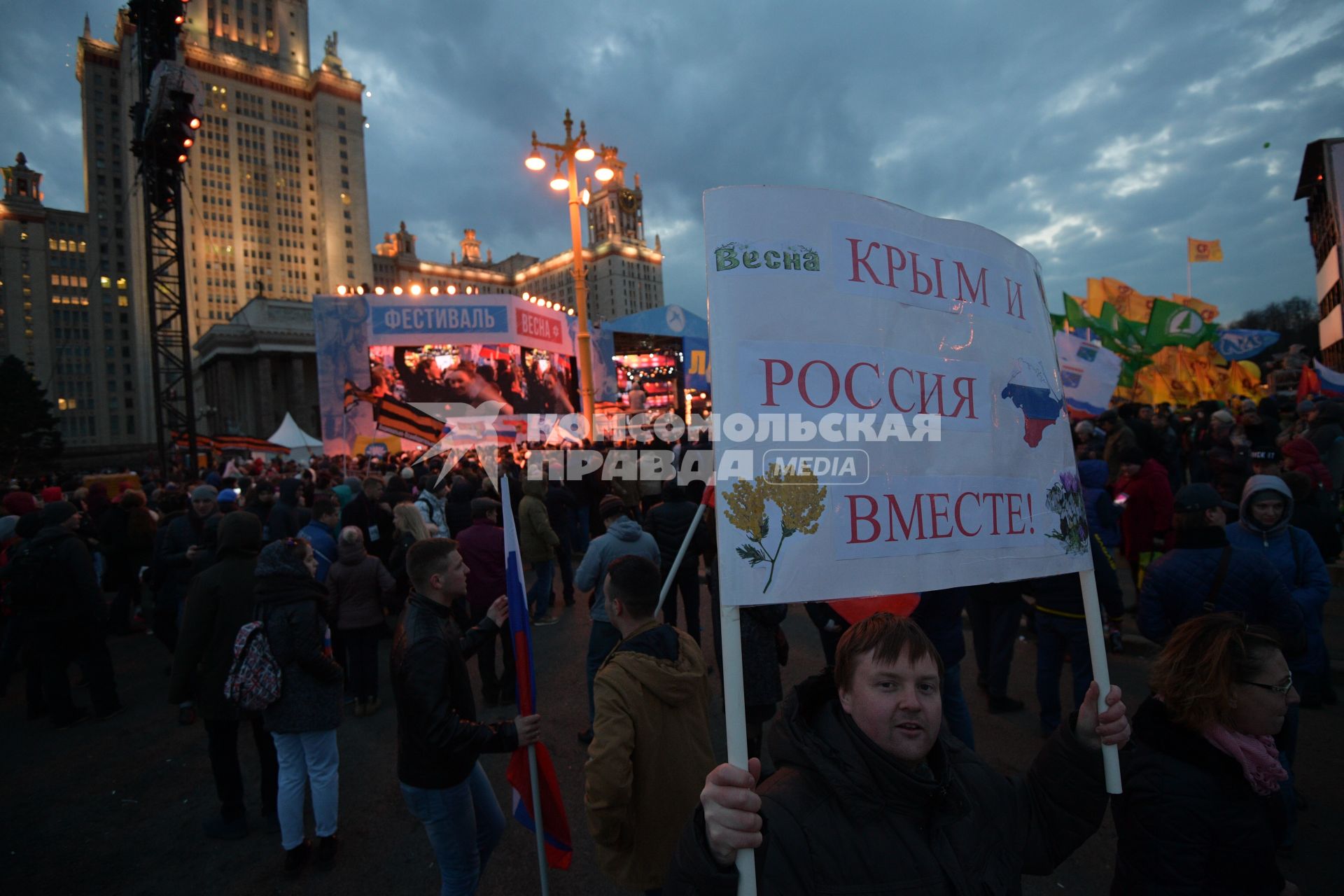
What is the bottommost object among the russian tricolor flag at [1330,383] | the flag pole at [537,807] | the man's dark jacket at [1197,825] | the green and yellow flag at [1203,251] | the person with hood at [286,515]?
the flag pole at [537,807]

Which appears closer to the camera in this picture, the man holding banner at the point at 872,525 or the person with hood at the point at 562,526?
the man holding banner at the point at 872,525

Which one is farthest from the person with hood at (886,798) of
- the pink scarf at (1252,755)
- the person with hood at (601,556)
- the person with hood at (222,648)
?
the person with hood at (222,648)

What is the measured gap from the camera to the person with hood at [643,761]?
6.88 feet

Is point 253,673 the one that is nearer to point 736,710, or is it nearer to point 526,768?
point 526,768

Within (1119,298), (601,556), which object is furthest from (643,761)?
(1119,298)

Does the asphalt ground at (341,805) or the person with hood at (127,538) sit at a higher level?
the person with hood at (127,538)

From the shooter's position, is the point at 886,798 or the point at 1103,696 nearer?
the point at 886,798

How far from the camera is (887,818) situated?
132 centimetres

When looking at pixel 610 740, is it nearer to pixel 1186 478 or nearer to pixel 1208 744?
pixel 1208 744

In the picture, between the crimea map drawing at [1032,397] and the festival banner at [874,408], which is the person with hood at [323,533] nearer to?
the festival banner at [874,408]

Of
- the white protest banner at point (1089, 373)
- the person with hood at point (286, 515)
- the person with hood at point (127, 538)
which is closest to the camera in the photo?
the person with hood at point (286, 515)

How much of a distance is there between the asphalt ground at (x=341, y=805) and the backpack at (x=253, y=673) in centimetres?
103

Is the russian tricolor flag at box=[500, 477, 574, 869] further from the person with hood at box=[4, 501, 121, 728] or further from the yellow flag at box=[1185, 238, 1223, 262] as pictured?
the yellow flag at box=[1185, 238, 1223, 262]

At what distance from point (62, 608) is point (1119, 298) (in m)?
21.1
